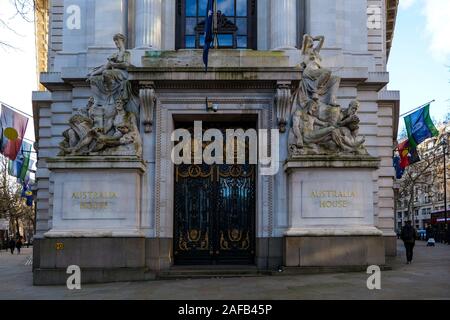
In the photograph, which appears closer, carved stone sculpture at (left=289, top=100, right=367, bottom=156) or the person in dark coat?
carved stone sculpture at (left=289, top=100, right=367, bottom=156)

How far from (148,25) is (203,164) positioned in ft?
17.5

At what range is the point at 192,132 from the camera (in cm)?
2061

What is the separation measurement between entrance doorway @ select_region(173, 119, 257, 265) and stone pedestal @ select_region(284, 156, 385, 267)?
2036mm

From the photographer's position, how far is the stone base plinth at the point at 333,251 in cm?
1791

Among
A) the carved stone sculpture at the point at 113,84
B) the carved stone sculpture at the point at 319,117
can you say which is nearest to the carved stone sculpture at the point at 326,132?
the carved stone sculpture at the point at 319,117

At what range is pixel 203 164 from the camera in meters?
20.2

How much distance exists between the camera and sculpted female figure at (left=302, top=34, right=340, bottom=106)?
19.2m

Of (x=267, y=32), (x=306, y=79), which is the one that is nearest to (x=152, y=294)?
(x=306, y=79)

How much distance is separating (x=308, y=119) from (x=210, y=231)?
507 centimetres

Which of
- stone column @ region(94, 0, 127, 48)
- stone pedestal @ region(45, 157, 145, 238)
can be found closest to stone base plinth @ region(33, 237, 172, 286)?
stone pedestal @ region(45, 157, 145, 238)

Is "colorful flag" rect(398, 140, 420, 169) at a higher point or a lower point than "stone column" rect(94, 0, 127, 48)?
lower

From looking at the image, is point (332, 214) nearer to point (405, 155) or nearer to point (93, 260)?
point (93, 260)

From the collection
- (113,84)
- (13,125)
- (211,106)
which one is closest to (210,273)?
(211,106)

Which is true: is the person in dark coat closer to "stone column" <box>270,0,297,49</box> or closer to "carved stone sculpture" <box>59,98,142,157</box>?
"stone column" <box>270,0,297,49</box>
